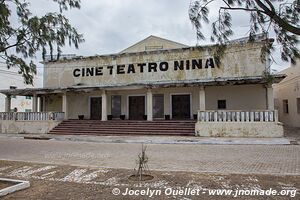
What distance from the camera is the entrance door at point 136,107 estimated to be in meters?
22.1

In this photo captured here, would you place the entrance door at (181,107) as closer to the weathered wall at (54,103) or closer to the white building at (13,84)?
the weathered wall at (54,103)

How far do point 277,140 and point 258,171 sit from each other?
7.52 meters

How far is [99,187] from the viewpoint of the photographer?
5.89 metres

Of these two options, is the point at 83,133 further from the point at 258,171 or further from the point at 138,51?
the point at 258,171

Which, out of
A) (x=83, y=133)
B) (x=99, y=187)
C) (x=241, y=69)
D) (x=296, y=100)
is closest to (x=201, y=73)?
(x=241, y=69)

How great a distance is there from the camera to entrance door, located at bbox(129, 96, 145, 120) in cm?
2214

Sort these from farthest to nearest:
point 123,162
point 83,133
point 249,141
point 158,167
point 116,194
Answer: point 83,133, point 249,141, point 123,162, point 158,167, point 116,194

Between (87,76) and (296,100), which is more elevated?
(87,76)

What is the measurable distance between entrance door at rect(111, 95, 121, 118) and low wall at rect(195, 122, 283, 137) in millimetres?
8409

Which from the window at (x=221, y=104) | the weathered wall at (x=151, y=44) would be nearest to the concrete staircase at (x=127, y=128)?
the window at (x=221, y=104)

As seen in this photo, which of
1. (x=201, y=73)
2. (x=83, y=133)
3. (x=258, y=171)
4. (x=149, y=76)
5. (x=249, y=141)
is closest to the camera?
(x=258, y=171)

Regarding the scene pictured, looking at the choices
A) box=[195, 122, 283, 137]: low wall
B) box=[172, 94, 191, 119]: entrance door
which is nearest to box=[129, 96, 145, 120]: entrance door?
box=[172, 94, 191, 119]: entrance door

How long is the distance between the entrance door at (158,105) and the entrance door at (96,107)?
4808mm

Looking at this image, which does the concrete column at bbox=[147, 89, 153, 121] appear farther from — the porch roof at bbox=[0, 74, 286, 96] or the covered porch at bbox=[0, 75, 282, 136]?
the porch roof at bbox=[0, 74, 286, 96]
